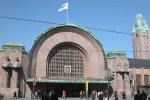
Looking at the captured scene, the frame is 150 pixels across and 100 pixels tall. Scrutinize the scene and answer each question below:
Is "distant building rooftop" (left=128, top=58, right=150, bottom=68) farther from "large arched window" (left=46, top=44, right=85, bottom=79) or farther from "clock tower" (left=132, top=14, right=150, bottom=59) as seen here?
"clock tower" (left=132, top=14, right=150, bottom=59)

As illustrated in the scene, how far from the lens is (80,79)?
42844mm

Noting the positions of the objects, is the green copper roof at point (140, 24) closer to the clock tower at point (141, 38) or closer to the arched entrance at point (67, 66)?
the clock tower at point (141, 38)

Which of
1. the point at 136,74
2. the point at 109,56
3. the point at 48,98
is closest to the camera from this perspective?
the point at 48,98

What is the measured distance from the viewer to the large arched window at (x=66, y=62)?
44406mm

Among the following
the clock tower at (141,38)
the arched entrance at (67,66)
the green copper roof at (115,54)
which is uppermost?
the clock tower at (141,38)

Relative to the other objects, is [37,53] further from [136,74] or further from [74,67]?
[136,74]

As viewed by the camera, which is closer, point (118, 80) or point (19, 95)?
point (19, 95)

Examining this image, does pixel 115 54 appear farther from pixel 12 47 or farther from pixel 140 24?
pixel 140 24

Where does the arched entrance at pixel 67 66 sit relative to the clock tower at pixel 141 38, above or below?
below

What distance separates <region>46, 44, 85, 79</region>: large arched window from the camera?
44.4 m

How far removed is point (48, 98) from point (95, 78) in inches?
1187

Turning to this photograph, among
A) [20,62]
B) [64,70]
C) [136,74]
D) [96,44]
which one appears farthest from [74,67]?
[136,74]

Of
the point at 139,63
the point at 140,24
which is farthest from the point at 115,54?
the point at 140,24

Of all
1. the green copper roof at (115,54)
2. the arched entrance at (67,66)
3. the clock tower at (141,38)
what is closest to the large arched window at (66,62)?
the arched entrance at (67,66)
